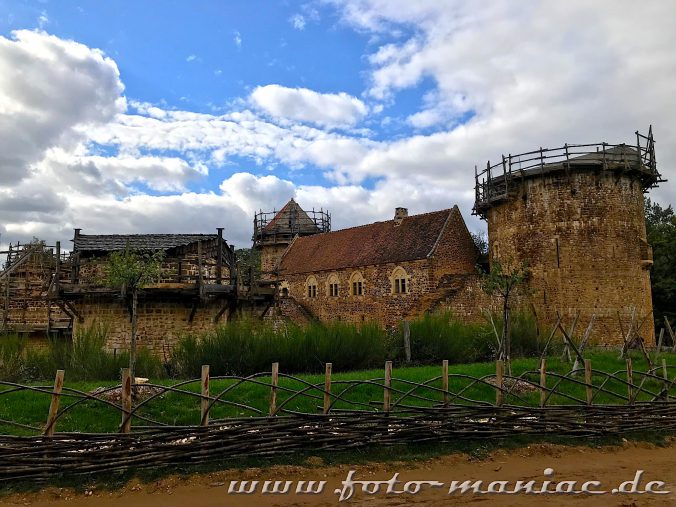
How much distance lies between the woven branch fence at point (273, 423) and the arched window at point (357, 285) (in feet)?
68.4

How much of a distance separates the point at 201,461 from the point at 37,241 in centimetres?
2896

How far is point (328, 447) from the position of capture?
9.70m

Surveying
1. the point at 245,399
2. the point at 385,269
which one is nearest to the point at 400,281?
the point at 385,269

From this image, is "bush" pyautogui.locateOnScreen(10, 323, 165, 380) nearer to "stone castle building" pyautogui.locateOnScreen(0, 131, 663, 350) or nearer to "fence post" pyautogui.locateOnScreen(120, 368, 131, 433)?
"stone castle building" pyautogui.locateOnScreen(0, 131, 663, 350)

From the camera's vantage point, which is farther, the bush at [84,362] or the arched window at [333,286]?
the arched window at [333,286]

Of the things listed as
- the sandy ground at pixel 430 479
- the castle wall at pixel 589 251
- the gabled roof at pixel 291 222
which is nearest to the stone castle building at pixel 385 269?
the castle wall at pixel 589 251

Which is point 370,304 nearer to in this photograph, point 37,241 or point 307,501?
point 37,241

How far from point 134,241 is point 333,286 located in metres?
17.2

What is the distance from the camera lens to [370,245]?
1437 inches

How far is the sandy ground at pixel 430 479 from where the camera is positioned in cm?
778

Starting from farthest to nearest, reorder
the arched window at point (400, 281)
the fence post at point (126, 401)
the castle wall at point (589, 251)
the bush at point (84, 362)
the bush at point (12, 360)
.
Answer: the arched window at point (400, 281) < the castle wall at point (589, 251) < the bush at point (84, 362) < the bush at point (12, 360) < the fence post at point (126, 401)

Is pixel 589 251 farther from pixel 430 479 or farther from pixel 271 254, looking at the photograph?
pixel 271 254

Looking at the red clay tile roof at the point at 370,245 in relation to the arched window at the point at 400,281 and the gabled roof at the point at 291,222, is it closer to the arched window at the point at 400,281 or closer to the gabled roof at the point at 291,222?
the arched window at the point at 400,281

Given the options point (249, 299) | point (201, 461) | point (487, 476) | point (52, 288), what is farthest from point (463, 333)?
point (52, 288)
